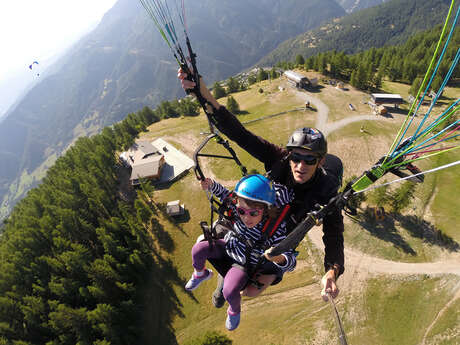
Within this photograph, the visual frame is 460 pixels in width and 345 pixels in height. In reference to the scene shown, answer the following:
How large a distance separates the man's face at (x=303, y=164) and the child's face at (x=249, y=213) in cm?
157

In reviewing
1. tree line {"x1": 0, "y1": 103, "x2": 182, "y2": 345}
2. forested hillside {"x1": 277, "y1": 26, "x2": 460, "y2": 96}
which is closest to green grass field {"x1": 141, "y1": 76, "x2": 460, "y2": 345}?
tree line {"x1": 0, "y1": 103, "x2": 182, "y2": 345}

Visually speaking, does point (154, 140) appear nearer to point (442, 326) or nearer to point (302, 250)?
point (302, 250)

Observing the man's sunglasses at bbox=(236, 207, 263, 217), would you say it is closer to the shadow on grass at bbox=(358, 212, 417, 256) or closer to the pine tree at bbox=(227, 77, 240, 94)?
the shadow on grass at bbox=(358, 212, 417, 256)

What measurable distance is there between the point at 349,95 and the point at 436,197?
39.4 metres

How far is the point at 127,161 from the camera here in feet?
166

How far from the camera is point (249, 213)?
6645 mm

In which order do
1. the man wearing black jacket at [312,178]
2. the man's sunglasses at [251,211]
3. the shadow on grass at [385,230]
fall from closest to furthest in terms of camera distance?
the man wearing black jacket at [312,178] → the man's sunglasses at [251,211] → the shadow on grass at [385,230]

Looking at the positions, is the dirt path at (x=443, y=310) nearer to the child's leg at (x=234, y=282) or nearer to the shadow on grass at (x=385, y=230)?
the shadow on grass at (x=385, y=230)

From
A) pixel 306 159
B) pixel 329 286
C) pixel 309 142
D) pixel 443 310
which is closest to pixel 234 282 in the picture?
pixel 329 286

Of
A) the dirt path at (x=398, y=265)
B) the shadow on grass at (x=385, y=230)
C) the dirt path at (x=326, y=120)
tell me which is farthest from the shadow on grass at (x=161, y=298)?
the dirt path at (x=326, y=120)

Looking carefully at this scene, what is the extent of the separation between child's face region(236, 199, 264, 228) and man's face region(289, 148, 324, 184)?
5.15 ft

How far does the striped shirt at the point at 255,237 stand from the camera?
22.3ft

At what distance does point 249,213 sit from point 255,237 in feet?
3.46

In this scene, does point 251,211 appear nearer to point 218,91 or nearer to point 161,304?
point 161,304
